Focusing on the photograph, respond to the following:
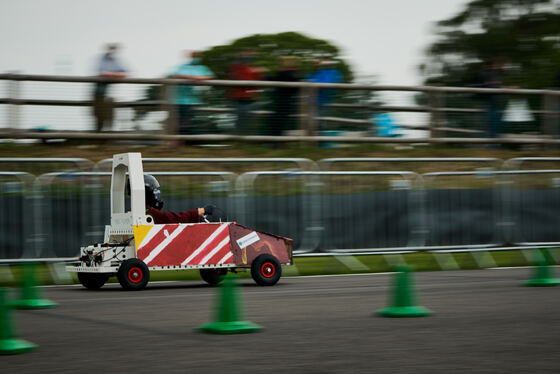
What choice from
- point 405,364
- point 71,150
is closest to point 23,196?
point 71,150

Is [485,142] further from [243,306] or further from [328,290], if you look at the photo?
[243,306]

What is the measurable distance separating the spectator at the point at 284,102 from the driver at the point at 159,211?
6.41m

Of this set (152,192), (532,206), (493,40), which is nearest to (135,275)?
(152,192)

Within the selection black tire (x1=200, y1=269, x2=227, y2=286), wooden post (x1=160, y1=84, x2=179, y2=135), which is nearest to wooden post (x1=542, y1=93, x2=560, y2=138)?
wooden post (x1=160, y1=84, x2=179, y2=135)

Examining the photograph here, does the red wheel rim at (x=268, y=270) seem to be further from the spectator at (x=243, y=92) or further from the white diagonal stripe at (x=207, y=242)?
the spectator at (x=243, y=92)

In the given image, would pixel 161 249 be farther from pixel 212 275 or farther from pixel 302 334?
pixel 302 334

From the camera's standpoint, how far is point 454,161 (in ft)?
54.5

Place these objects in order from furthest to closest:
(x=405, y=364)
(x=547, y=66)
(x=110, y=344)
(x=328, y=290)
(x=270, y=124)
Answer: (x=547, y=66) → (x=270, y=124) → (x=328, y=290) → (x=110, y=344) → (x=405, y=364)

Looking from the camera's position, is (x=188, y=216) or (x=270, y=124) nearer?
(x=188, y=216)

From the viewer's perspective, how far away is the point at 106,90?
57.3 feet

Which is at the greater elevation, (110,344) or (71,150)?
(71,150)

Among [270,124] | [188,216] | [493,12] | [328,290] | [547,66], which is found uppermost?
[493,12]

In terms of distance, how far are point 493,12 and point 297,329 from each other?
2629 centimetres

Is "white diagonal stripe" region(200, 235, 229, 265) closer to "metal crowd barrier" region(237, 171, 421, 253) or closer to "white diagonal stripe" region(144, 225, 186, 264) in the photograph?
"white diagonal stripe" region(144, 225, 186, 264)
